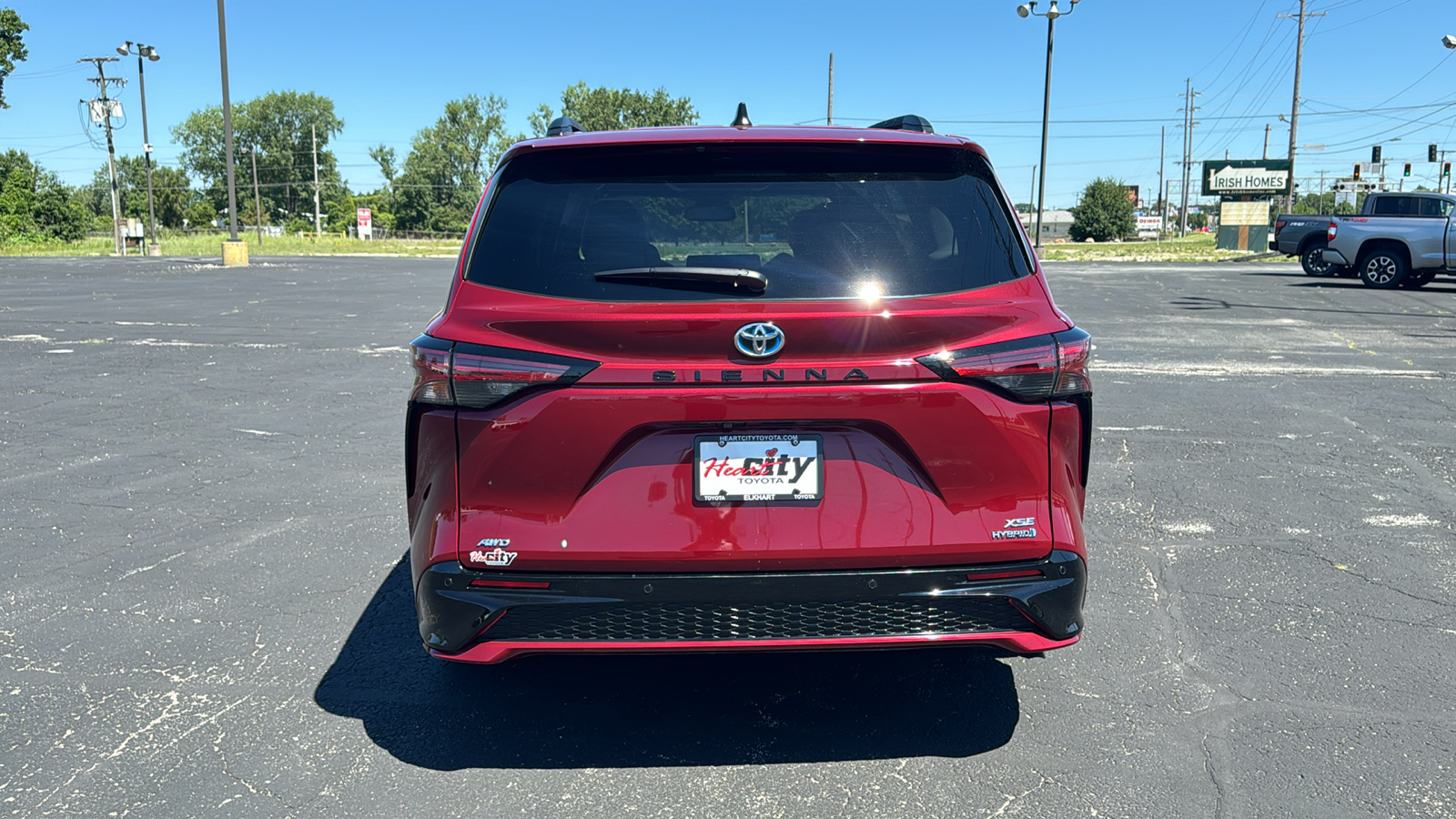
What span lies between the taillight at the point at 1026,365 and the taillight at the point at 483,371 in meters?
0.90

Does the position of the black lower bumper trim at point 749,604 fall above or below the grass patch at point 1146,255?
below

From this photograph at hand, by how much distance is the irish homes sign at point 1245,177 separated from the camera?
59094 mm

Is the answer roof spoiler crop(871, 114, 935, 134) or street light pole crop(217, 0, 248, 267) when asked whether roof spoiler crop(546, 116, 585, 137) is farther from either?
street light pole crop(217, 0, 248, 267)

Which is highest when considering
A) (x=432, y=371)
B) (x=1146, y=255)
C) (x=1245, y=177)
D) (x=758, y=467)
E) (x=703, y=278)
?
(x=1245, y=177)

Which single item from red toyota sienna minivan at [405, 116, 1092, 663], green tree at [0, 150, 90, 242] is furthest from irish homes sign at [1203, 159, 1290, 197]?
green tree at [0, 150, 90, 242]

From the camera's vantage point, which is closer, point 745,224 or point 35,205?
point 745,224

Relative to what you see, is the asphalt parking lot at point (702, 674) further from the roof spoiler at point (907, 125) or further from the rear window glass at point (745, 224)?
the roof spoiler at point (907, 125)

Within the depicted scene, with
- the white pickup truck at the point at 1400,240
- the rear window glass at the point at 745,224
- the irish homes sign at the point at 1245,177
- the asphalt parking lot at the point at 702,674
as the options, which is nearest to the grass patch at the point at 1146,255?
the irish homes sign at the point at 1245,177

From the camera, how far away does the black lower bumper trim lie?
273 cm

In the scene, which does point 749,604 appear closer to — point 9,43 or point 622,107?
point 9,43

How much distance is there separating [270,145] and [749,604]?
138m

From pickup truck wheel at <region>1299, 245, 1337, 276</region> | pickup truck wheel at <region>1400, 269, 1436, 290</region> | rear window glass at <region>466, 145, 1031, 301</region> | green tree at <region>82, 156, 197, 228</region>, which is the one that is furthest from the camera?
green tree at <region>82, 156, 197, 228</region>

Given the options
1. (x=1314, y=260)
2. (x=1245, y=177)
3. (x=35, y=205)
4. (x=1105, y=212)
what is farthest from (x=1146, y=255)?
(x=35, y=205)

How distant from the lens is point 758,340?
2672mm
